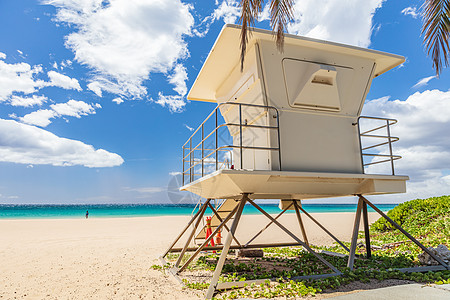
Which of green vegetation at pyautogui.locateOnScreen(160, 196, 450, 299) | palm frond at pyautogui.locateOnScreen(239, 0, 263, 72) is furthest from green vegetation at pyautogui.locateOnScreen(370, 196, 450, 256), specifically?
palm frond at pyautogui.locateOnScreen(239, 0, 263, 72)

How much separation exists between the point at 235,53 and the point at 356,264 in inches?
255

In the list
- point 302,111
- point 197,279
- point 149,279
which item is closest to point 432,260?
point 302,111

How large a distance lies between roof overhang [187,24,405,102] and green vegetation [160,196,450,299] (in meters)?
5.25

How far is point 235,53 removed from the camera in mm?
7965

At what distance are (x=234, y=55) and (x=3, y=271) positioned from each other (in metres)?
8.66

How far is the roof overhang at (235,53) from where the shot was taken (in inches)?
281

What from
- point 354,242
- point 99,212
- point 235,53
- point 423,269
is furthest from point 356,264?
point 99,212

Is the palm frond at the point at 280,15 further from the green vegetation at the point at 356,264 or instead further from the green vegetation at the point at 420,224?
the green vegetation at the point at 420,224

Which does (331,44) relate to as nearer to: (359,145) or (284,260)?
(359,145)

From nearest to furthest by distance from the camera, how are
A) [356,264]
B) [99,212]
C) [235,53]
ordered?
1. [235,53]
2. [356,264]
3. [99,212]

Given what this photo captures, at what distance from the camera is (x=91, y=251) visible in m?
12.4

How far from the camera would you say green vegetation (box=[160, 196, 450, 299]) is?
20.6 ft

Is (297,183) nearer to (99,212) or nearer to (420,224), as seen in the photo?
(420,224)

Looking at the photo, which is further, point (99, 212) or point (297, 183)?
point (99, 212)
